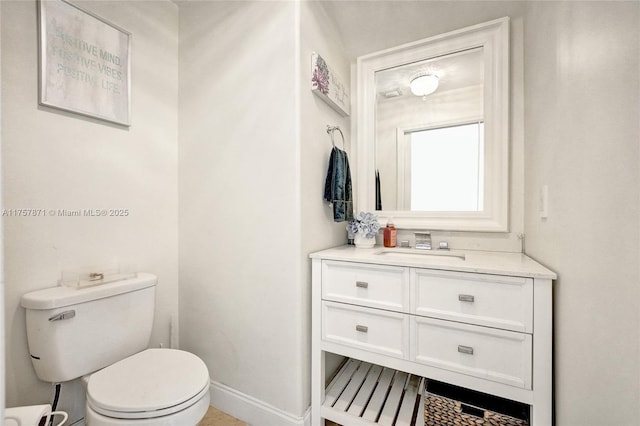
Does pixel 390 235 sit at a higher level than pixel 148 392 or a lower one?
higher

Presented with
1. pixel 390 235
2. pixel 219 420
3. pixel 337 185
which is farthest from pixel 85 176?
pixel 390 235

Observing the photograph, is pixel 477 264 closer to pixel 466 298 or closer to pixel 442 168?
pixel 466 298

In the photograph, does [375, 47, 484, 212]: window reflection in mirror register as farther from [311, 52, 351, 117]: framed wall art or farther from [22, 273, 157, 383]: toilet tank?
[22, 273, 157, 383]: toilet tank

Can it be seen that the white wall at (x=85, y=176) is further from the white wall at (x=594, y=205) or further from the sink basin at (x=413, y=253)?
the white wall at (x=594, y=205)

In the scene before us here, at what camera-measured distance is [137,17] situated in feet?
5.11

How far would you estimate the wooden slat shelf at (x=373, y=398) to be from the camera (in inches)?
52.8

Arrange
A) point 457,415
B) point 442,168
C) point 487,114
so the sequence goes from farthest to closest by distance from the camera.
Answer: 1. point 442,168
2. point 487,114
3. point 457,415

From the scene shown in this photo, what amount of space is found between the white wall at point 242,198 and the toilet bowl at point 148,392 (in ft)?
1.23

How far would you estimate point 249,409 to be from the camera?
4.83ft

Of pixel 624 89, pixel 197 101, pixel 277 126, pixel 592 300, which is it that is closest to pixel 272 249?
pixel 277 126

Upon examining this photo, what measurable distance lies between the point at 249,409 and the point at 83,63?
1.88 meters

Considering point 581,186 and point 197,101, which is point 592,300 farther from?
point 197,101

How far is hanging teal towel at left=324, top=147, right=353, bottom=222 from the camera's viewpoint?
5.15ft

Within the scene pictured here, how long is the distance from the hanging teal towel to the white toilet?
39.2 inches
